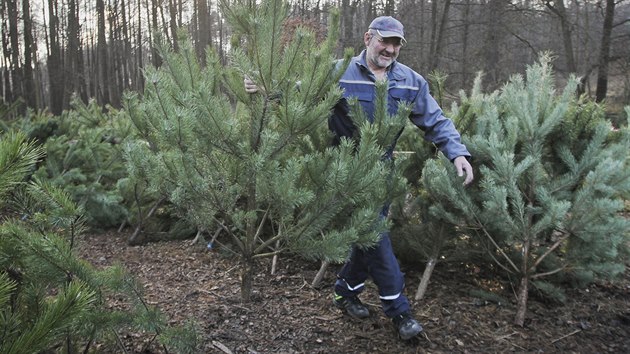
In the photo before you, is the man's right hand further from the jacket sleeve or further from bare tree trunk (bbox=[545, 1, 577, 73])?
bare tree trunk (bbox=[545, 1, 577, 73])

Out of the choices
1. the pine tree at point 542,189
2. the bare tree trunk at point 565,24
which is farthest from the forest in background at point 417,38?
the pine tree at point 542,189

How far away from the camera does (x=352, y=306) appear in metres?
3.30

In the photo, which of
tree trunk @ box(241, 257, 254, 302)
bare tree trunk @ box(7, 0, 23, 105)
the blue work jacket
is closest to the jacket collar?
the blue work jacket

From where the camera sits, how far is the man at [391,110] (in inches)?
115

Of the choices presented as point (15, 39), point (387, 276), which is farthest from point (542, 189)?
point (15, 39)

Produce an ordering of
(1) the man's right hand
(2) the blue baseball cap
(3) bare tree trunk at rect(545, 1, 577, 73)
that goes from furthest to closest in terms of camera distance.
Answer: (3) bare tree trunk at rect(545, 1, 577, 73)
(2) the blue baseball cap
(1) the man's right hand

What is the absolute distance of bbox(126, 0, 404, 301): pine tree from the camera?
237 centimetres

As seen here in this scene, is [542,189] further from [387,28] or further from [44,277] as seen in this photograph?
[44,277]

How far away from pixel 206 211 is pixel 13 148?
1.55m

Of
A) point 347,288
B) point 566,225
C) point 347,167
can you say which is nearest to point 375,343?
point 347,288

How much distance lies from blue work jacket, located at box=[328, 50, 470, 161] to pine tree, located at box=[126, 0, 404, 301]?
311mm

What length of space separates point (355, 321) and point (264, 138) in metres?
1.57

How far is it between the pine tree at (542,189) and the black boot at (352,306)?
0.84 metres

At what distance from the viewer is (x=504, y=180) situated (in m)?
3.12
